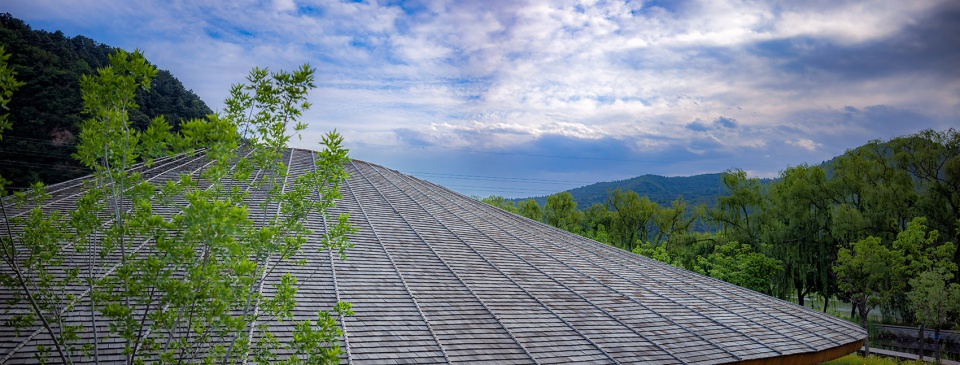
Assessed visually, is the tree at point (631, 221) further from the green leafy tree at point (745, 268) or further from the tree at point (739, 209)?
the green leafy tree at point (745, 268)

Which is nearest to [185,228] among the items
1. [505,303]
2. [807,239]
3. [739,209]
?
[505,303]

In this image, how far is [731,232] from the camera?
41.8 m

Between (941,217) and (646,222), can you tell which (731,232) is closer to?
(646,222)

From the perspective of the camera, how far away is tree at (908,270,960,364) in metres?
28.8

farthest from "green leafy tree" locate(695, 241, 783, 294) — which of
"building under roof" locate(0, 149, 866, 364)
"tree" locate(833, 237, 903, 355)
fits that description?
"building under roof" locate(0, 149, 866, 364)

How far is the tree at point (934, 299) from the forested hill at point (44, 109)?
44930 mm

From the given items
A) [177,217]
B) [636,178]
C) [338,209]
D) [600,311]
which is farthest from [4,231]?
[636,178]

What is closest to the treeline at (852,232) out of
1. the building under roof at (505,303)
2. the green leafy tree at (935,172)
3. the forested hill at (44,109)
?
the green leafy tree at (935,172)

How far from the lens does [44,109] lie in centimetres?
3991

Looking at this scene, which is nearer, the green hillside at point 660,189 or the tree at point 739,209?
the tree at point 739,209

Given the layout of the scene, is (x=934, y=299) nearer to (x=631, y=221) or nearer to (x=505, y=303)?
(x=631, y=221)

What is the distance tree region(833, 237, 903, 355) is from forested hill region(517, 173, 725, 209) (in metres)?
87.6

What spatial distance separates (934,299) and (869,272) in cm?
452

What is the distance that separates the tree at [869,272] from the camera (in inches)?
1283
